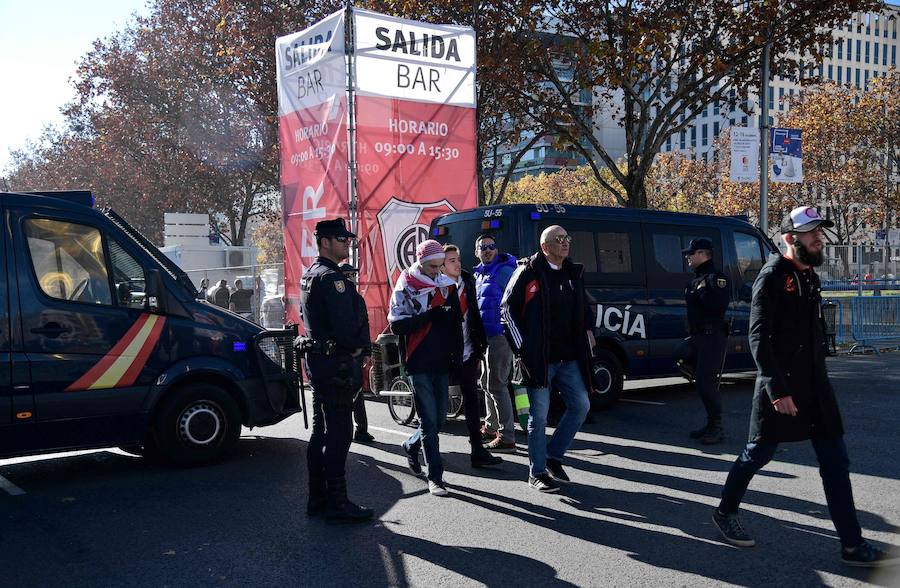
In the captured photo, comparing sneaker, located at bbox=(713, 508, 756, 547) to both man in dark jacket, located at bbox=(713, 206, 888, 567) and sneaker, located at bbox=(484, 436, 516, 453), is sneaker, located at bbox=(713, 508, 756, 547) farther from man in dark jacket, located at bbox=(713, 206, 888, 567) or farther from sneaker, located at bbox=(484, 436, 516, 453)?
sneaker, located at bbox=(484, 436, 516, 453)

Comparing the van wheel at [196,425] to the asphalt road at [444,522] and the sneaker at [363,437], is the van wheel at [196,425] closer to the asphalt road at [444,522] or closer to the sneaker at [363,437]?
the asphalt road at [444,522]

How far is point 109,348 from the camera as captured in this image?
6.14 metres

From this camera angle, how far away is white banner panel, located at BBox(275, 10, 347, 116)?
9.66 meters

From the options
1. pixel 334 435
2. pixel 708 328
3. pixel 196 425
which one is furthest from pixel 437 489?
pixel 708 328

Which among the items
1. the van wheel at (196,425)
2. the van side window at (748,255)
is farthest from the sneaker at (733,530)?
the van side window at (748,255)

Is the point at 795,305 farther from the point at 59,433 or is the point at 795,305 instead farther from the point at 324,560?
the point at 59,433

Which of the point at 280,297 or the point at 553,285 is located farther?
the point at 280,297

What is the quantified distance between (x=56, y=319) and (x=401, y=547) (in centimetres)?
330

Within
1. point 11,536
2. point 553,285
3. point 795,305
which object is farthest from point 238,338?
point 795,305

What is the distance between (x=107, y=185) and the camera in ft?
116

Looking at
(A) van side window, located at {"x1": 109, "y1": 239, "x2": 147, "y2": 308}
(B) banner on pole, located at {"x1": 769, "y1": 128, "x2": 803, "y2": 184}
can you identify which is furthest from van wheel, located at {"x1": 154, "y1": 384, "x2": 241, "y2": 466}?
(B) banner on pole, located at {"x1": 769, "y1": 128, "x2": 803, "y2": 184}

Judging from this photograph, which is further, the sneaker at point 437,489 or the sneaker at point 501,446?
the sneaker at point 501,446

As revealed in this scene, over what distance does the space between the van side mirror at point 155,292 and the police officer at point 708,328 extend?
474 cm

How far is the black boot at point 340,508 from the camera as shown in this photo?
5004 mm
